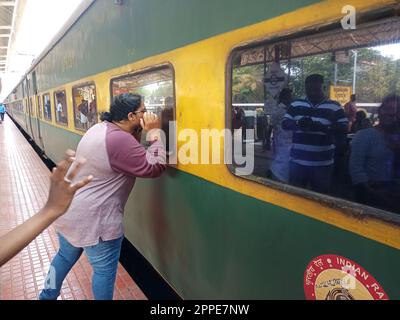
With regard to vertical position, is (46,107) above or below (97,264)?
above

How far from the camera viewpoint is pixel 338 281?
4.59ft

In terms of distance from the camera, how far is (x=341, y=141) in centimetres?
139

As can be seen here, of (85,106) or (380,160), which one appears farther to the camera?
(85,106)

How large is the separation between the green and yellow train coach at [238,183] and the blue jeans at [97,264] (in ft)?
1.73

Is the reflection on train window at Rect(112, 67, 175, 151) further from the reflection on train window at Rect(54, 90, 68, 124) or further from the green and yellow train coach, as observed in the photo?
the reflection on train window at Rect(54, 90, 68, 124)

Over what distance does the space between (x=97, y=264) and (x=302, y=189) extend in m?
1.42

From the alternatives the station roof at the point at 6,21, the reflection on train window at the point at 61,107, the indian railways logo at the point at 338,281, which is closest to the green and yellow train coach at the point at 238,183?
the indian railways logo at the point at 338,281

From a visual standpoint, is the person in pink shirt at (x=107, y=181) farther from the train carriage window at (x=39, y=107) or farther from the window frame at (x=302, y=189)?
the train carriage window at (x=39, y=107)

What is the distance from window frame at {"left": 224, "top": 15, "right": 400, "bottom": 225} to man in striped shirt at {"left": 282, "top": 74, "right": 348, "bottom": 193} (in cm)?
4

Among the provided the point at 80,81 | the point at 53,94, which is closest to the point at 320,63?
the point at 80,81

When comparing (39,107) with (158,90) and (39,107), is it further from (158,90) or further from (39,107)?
(158,90)

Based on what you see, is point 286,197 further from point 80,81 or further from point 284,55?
point 80,81
